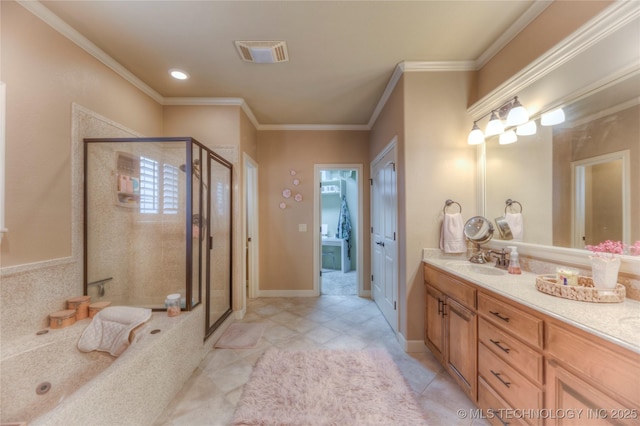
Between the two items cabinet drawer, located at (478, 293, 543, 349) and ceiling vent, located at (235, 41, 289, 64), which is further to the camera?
ceiling vent, located at (235, 41, 289, 64)

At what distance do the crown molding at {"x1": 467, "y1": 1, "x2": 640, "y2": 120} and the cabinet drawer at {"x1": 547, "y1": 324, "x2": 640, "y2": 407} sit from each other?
152cm

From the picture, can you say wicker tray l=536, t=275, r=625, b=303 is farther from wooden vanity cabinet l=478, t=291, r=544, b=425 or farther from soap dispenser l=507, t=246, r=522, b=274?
soap dispenser l=507, t=246, r=522, b=274

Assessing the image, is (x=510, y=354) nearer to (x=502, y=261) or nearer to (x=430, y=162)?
(x=502, y=261)

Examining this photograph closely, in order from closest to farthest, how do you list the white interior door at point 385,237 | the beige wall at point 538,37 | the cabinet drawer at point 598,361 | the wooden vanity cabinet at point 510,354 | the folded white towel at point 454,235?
1. the cabinet drawer at point 598,361
2. the wooden vanity cabinet at point 510,354
3. the beige wall at point 538,37
4. the folded white towel at point 454,235
5. the white interior door at point 385,237

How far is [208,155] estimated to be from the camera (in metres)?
2.39

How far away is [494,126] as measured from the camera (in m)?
1.83

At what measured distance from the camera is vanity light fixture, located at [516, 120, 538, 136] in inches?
65.3

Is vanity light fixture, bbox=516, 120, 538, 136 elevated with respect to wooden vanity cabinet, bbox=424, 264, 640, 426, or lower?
elevated

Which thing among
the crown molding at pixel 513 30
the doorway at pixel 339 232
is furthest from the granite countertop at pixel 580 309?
the doorway at pixel 339 232

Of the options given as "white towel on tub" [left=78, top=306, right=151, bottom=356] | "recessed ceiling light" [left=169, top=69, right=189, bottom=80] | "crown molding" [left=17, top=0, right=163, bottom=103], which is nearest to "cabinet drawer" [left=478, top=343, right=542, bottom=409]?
"white towel on tub" [left=78, top=306, right=151, bottom=356]

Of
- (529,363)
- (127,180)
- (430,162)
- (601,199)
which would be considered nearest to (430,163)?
(430,162)

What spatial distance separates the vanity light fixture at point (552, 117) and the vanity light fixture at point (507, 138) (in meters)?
0.24

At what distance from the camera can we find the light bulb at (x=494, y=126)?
1811 mm

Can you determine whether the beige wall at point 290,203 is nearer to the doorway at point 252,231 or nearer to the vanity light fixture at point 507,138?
the doorway at point 252,231
